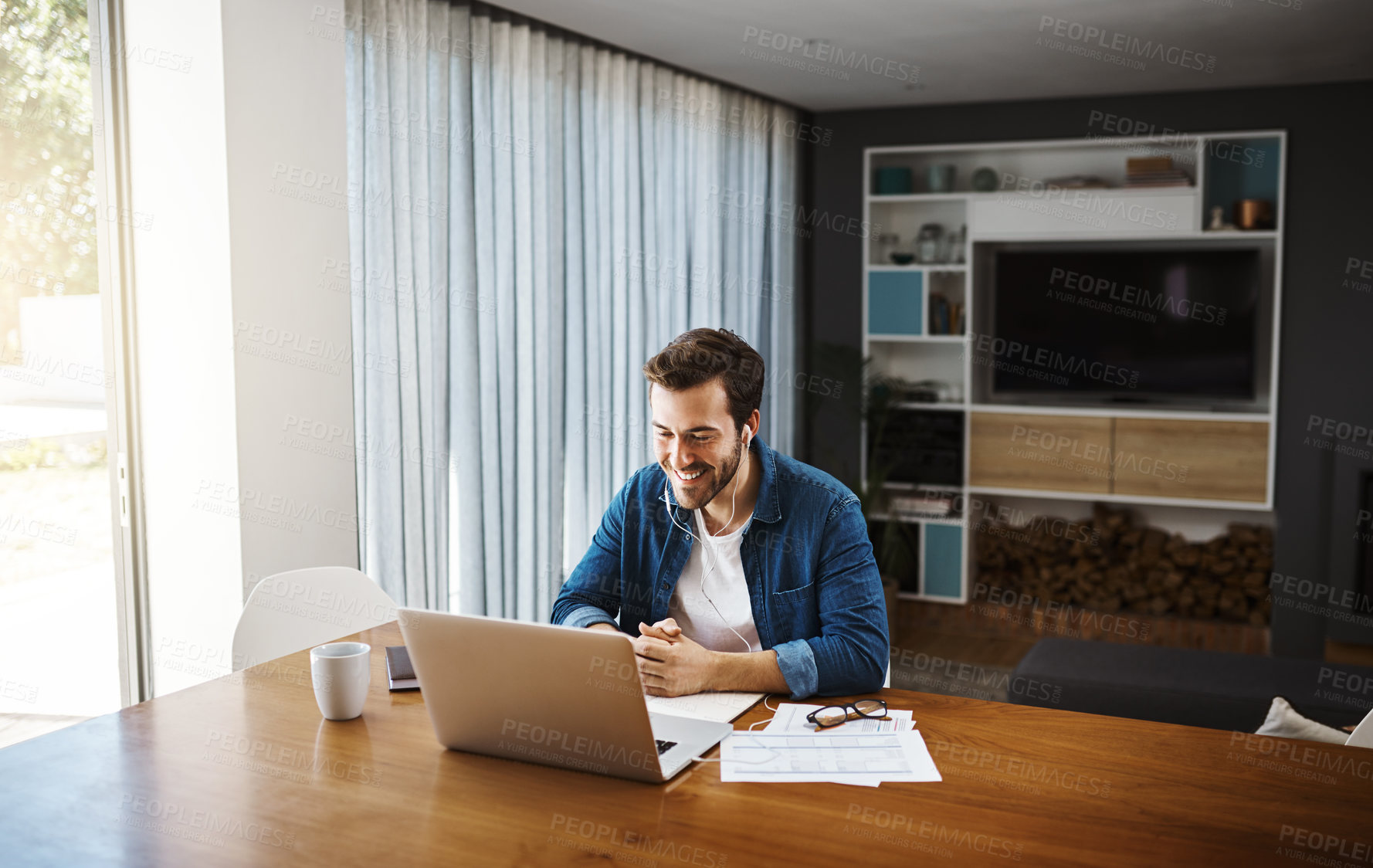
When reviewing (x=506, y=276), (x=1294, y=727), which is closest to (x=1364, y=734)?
(x=1294, y=727)

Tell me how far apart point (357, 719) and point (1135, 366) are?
4198 millimetres

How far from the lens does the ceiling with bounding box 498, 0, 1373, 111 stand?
136 inches

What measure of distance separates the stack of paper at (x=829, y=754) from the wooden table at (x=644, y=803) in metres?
0.03

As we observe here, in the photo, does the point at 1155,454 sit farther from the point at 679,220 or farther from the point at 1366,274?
the point at 679,220

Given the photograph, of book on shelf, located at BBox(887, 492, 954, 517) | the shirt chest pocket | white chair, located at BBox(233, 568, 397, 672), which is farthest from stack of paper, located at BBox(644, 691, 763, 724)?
book on shelf, located at BBox(887, 492, 954, 517)

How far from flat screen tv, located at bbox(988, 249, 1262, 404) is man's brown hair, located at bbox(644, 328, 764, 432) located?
3.37m

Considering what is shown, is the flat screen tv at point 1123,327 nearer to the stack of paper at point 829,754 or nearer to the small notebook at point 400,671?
the stack of paper at point 829,754

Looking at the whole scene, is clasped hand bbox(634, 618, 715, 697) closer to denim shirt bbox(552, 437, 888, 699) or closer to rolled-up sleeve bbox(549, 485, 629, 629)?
denim shirt bbox(552, 437, 888, 699)

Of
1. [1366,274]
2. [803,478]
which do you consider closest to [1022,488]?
[1366,274]

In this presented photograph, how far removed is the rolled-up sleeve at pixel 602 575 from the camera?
6.93 ft

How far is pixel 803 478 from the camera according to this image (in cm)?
207

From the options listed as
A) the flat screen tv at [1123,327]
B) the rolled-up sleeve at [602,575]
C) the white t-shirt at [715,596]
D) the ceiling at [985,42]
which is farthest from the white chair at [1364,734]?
the flat screen tv at [1123,327]

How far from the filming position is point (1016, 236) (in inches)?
196

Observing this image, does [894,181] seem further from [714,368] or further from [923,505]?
[714,368]
